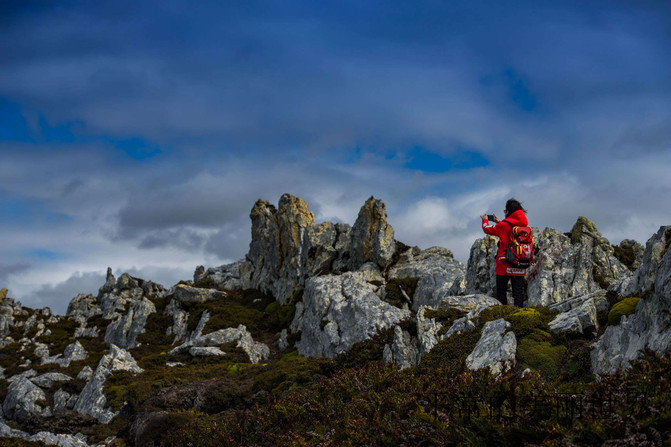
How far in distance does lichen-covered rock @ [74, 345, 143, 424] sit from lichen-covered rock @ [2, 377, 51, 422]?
2.04 metres

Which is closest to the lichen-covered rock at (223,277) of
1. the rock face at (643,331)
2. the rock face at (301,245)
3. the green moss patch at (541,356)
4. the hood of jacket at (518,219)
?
the rock face at (301,245)

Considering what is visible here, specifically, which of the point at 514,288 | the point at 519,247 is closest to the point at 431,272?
→ the point at 514,288

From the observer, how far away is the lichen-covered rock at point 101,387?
22.6 m

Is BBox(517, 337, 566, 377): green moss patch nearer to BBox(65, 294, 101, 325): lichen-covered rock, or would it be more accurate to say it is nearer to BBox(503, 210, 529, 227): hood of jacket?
BBox(503, 210, 529, 227): hood of jacket

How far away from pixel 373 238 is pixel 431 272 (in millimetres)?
6456

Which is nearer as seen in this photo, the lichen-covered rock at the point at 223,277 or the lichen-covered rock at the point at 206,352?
the lichen-covered rock at the point at 206,352

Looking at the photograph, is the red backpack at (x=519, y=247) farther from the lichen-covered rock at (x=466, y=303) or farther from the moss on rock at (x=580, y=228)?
the moss on rock at (x=580, y=228)

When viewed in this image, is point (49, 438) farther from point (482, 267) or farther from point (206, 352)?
point (482, 267)

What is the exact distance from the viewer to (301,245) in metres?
46.1

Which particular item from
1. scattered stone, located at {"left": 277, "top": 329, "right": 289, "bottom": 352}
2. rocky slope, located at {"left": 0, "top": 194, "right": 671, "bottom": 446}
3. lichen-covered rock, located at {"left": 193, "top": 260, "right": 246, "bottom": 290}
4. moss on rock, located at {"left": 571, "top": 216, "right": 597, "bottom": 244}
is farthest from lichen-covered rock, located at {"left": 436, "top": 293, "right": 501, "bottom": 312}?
lichen-covered rock, located at {"left": 193, "top": 260, "right": 246, "bottom": 290}

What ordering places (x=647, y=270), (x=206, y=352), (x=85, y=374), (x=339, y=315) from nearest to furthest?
(x=647, y=270) < (x=339, y=315) < (x=85, y=374) < (x=206, y=352)

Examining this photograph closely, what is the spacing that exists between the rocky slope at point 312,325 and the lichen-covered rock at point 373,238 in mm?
135

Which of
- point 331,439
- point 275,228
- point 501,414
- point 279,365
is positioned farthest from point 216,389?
point 275,228

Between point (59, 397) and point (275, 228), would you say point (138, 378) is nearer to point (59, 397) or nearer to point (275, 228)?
point (59, 397)
